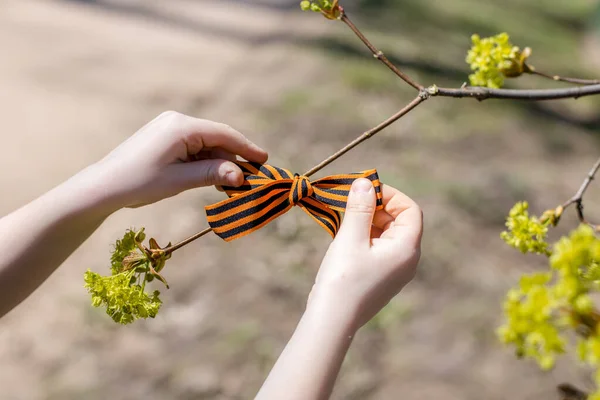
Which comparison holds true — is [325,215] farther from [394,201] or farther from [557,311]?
[557,311]

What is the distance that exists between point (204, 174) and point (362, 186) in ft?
1.07

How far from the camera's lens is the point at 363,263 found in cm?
84

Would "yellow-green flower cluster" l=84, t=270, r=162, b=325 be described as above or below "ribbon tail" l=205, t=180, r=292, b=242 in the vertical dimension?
below

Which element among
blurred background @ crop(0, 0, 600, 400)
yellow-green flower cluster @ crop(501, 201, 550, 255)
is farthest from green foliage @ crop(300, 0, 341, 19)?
blurred background @ crop(0, 0, 600, 400)

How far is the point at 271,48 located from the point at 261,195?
356cm

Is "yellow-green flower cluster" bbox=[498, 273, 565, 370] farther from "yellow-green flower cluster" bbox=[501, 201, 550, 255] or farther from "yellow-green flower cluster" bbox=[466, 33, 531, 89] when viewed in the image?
"yellow-green flower cluster" bbox=[466, 33, 531, 89]

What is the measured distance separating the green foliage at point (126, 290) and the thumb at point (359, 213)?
0.32m

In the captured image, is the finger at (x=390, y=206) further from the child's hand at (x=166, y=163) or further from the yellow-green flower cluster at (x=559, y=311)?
the yellow-green flower cluster at (x=559, y=311)

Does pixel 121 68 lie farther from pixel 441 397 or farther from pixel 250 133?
pixel 441 397

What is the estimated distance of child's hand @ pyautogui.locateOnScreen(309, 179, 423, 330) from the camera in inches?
32.0

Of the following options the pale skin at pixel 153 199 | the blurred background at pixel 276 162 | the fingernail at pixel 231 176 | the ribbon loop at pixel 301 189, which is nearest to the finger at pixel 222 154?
the pale skin at pixel 153 199

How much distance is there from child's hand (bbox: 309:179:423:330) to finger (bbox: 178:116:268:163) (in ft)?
0.93

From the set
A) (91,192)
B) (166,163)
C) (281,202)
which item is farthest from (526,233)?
(91,192)

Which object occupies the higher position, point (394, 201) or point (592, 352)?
point (394, 201)
